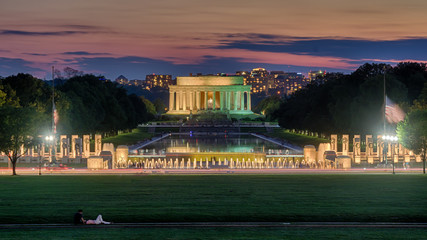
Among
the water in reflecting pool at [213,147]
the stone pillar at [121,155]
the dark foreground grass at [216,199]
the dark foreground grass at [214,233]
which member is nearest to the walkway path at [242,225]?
the dark foreground grass at [214,233]

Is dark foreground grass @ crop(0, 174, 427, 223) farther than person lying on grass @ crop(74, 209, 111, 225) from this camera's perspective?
Yes

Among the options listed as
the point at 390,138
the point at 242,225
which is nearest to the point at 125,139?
the point at 390,138

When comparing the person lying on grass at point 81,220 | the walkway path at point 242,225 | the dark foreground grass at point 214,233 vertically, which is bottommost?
the dark foreground grass at point 214,233

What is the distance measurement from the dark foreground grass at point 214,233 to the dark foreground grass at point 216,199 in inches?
77.0

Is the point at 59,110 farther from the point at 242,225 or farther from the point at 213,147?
the point at 242,225

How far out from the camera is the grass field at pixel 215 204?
2394cm

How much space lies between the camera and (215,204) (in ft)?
96.6

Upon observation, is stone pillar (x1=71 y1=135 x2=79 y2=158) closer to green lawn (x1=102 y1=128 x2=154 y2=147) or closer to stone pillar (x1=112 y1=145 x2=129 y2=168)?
stone pillar (x1=112 y1=145 x2=129 y2=168)

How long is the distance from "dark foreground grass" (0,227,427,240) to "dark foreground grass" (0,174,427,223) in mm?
1956

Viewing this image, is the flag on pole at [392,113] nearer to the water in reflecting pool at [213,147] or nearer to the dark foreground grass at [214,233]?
the water in reflecting pool at [213,147]

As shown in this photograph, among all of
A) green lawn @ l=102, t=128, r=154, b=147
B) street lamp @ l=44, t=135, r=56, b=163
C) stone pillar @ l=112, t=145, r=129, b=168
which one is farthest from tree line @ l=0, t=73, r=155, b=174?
stone pillar @ l=112, t=145, r=129, b=168

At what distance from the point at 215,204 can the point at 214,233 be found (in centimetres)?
570

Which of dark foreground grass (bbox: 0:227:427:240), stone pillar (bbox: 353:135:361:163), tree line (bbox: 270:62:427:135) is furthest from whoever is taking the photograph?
tree line (bbox: 270:62:427:135)

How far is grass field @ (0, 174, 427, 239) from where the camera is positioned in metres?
23.9
